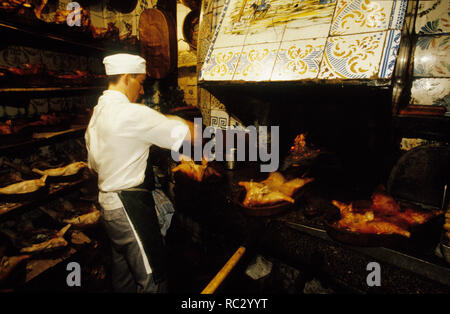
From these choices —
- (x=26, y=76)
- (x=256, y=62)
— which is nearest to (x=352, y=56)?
(x=256, y=62)

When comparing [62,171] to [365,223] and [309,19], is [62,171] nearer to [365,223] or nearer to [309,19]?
[309,19]

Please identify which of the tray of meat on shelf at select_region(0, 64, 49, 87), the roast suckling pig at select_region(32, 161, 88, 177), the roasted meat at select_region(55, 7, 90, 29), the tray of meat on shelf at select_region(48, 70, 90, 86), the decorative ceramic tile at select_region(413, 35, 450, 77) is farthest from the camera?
the roast suckling pig at select_region(32, 161, 88, 177)

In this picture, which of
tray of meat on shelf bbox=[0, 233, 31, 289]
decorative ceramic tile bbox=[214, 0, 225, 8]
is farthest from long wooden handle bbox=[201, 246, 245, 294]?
decorative ceramic tile bbox=[214, 0, 225, 8]

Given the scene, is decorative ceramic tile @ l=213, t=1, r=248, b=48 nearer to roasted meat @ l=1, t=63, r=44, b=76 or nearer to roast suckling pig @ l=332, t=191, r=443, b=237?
roast suckling pig @ l=332, t=191, r=443, b=237

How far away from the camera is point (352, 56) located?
1.69 m

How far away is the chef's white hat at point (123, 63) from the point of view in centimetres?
234

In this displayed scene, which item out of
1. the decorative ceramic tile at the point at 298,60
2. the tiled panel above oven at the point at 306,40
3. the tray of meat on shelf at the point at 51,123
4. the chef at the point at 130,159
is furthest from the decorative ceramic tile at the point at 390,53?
the tray of meat on shelf at the point at 51,123

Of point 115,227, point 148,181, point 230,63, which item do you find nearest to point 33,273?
point 115,227

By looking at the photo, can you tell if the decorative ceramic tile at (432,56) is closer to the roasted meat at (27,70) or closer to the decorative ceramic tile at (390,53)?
the decorative ceramic tile at (390,53)

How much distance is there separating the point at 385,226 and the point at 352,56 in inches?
54.5

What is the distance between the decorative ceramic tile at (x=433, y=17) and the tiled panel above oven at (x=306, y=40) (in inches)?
41.3

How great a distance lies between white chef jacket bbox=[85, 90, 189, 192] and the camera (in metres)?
2.14

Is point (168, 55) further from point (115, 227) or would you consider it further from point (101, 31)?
point (115, 227)

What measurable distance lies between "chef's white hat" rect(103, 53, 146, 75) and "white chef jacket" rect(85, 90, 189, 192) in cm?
24
